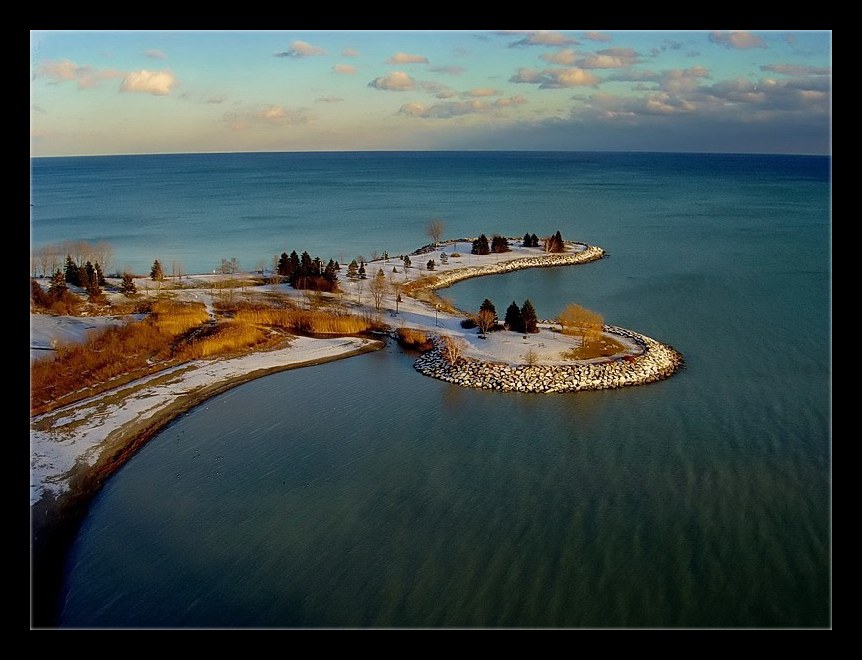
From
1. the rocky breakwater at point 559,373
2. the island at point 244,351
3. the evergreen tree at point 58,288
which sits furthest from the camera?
the evergreen tree at point 58,288

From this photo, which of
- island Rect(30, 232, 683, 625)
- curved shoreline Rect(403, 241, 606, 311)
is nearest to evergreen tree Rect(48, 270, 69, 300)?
island Rect(30, 232, 683, 625)

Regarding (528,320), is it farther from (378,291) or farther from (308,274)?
(308,274)

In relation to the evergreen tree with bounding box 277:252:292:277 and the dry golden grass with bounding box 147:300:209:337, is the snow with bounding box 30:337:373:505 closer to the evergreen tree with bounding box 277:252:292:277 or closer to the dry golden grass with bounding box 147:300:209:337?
the dry golden grass with bounding box 147:300:209:337

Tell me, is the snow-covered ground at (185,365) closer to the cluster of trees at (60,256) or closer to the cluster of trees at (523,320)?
the cluster of trees at (523,320)

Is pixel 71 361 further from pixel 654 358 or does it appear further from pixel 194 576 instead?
pixel 654 358

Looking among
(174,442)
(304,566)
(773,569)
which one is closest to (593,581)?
(773,569)

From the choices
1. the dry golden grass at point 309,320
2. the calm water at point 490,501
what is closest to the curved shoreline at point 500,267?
the dry golden grass at point 309,320
